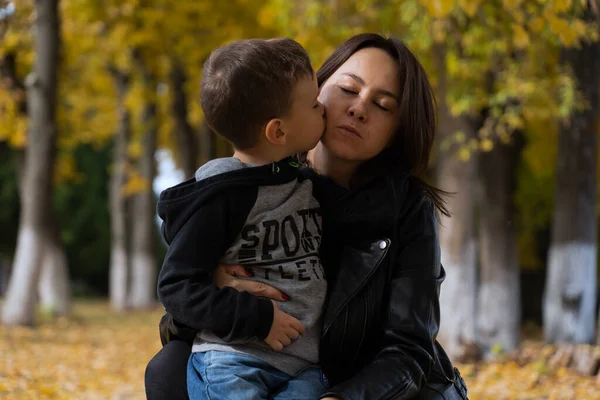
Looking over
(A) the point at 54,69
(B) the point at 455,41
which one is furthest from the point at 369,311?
(A) the point at 54,69

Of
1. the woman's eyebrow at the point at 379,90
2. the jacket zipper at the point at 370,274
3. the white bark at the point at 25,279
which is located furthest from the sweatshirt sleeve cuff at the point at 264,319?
the white bark at the point at 25,279

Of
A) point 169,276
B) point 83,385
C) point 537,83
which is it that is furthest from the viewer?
point 537,83

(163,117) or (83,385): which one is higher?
(163,117)

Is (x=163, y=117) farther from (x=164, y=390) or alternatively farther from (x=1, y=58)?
(x=164, y=390)

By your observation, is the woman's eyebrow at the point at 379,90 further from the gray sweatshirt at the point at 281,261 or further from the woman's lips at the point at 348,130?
the gray sweatshirt at the point at 281,261

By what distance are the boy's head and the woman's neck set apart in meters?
0.46

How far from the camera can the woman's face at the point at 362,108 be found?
3.06 meters

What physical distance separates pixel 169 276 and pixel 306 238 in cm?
46

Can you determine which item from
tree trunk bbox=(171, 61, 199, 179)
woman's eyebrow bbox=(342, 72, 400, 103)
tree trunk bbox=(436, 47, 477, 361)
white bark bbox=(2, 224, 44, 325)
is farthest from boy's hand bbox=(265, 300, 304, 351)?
tree trunk bbox=(171, 61, 199, 179)

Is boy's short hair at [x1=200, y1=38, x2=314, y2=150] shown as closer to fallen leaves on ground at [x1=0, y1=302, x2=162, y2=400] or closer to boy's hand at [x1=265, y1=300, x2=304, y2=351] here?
boy's hand at [x1=265, y1=300, x2=304, y2=351]

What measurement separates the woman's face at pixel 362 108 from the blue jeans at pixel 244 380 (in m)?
0.87

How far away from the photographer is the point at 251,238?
2.59m

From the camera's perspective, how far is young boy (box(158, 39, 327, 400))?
2514 mm

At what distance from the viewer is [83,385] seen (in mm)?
8555
